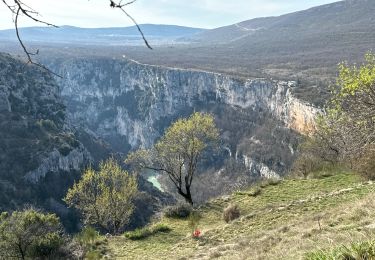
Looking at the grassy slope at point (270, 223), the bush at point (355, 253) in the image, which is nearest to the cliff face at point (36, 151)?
the grassy slope at point (270, 223)

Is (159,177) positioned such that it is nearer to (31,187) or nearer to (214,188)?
(214,188)

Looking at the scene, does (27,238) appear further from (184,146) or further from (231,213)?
(184,146)

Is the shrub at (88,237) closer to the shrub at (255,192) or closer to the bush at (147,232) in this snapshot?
the bush at (147,232)

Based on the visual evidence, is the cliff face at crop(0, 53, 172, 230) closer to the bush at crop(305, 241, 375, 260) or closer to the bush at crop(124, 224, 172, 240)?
the bush at crop(124, 224, 172, 240)

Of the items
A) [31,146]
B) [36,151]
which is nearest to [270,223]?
[36,151]

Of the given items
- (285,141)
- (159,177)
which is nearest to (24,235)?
(285,141)

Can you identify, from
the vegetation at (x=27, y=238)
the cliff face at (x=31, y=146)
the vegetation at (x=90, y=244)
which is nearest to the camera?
the vegetation at (x=90, y=244)
